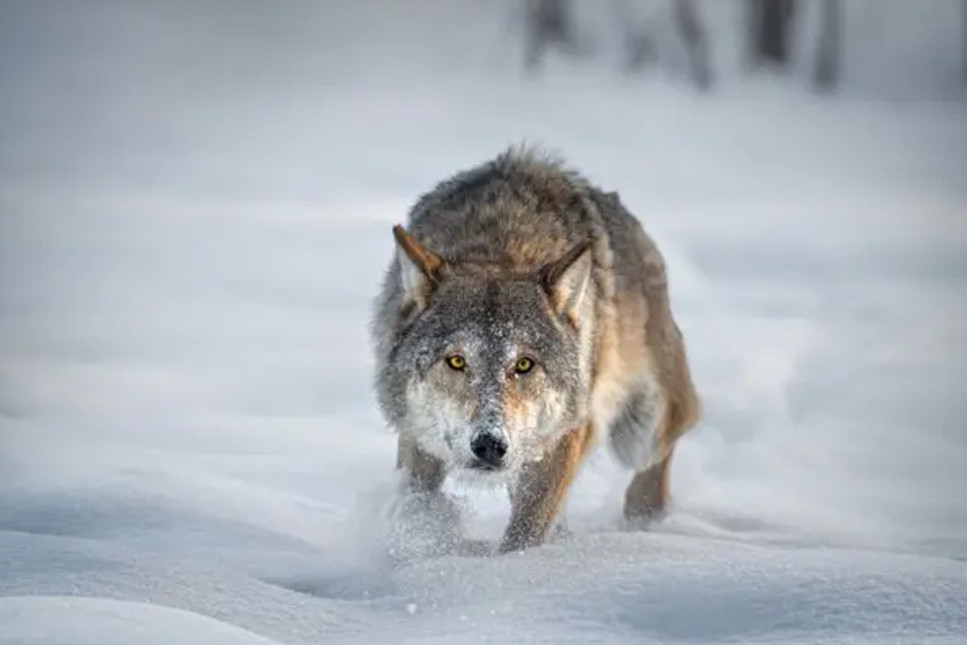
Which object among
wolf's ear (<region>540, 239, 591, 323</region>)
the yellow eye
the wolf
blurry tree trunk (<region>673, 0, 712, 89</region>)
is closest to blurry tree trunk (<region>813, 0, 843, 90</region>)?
blurry tree trunk (<region>673, 0, 712, 89</region>)

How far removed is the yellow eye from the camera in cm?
373

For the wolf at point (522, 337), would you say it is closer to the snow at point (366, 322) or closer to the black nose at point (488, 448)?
the black nose at point (488, 448)

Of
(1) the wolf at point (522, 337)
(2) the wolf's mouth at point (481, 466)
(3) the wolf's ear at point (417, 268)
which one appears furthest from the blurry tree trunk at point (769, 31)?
(2) the wolf's mouth at point (481, 466)

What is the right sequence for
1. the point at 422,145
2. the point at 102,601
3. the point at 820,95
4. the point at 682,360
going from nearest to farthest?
the point at 102,601
the point at 682,360
the point at 422,145
the point at 820,95

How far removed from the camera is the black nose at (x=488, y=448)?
3.58 m

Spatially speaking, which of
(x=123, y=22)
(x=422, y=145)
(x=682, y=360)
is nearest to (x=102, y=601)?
(x=682, y=360)

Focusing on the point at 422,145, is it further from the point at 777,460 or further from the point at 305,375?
the point at 777,460

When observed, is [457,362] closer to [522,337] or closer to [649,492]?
[522,337]

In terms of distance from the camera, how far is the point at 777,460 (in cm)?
579

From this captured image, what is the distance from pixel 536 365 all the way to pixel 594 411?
0.46 m

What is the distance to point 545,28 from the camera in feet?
35.6

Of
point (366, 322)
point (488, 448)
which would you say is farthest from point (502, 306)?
point (366, 322)

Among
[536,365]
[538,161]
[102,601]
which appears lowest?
[102,601]

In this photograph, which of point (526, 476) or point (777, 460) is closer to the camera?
point (526, 476)
